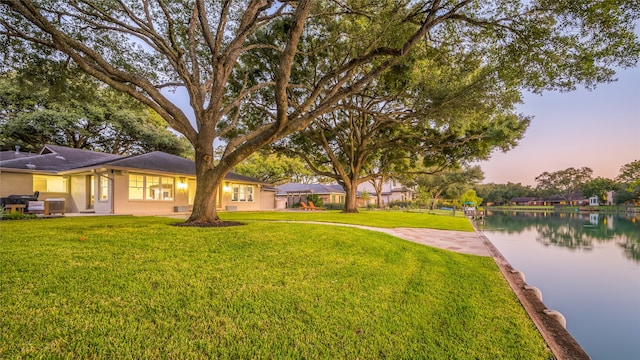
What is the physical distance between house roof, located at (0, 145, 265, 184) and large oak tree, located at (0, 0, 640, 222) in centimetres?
544

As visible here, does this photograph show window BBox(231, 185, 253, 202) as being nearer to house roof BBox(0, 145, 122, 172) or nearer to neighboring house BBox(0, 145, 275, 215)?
neighboring house BBox(0, 145, 275, 215)

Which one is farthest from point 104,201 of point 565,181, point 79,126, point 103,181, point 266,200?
point 565,181

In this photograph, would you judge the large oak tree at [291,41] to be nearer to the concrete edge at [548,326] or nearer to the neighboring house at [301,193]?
the concrete edge at [548,326]

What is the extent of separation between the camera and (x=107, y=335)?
2.12 m

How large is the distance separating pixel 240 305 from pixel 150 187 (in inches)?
579

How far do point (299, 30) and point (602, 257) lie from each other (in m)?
11.7

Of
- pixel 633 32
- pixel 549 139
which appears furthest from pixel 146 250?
pixel 549 139

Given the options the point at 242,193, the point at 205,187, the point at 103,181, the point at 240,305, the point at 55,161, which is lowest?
the point at 240,305

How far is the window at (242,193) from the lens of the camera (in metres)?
20.0

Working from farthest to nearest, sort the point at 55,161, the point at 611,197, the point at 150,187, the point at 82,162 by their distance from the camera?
the point at 611,197, the point at 82,162, the point at 55,161, the point at 150,187

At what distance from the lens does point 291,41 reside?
4898 mm

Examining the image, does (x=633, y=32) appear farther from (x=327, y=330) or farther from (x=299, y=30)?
(x=327, y=330)

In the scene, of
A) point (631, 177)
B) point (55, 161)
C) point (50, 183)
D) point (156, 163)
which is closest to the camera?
point (50, 183)

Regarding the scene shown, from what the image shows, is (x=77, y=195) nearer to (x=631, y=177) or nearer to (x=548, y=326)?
(x=548, y=326)
